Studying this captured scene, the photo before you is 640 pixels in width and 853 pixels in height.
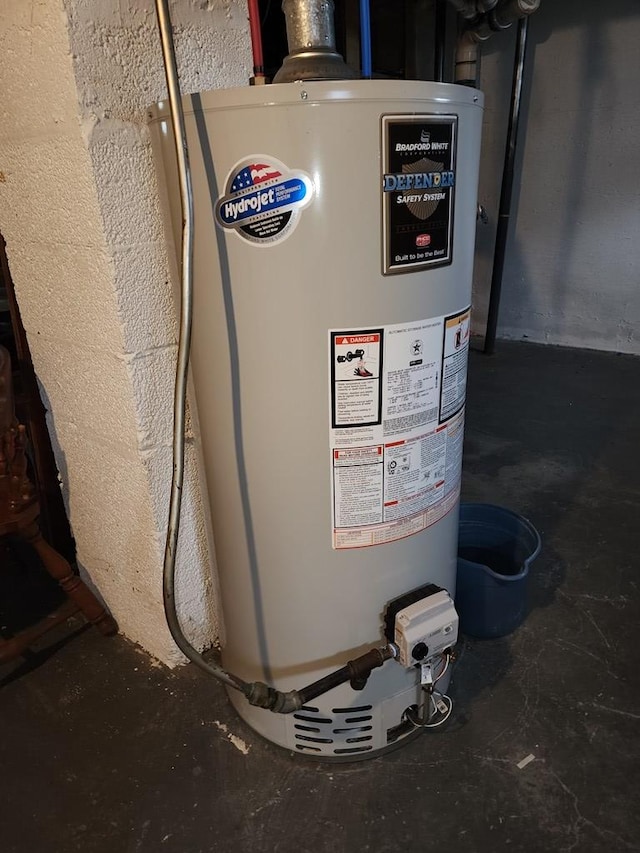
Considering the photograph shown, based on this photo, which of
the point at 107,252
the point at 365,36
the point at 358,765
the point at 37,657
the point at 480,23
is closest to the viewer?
the point at 365,36

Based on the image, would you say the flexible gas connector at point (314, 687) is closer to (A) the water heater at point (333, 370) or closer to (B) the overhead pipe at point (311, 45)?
(A) the water heater at point (333, 370)

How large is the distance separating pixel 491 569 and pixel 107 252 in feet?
3.52

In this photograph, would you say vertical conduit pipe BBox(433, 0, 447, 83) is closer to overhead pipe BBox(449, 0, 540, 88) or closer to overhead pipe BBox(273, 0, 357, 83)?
overhead pipe BBox(449, 0, 540, 88)

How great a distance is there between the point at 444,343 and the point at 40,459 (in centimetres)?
113

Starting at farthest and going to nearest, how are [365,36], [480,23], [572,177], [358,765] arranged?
[572,177] → [480,23] → [358,765] → [365,36]

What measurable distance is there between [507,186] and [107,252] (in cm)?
281

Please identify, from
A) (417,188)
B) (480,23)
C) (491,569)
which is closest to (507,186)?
(480,23)

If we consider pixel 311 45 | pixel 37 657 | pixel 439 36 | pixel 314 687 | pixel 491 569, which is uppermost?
pixel 439 36

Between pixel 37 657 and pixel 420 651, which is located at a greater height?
pixel 420 651

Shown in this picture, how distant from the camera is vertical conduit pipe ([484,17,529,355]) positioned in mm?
2904

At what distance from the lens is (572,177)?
10.7ft

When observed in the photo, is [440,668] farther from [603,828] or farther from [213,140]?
[213,140]

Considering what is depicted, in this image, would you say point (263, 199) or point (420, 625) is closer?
point (263, 199)

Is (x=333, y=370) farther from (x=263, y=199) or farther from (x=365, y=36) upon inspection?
(x=365, y=36)
